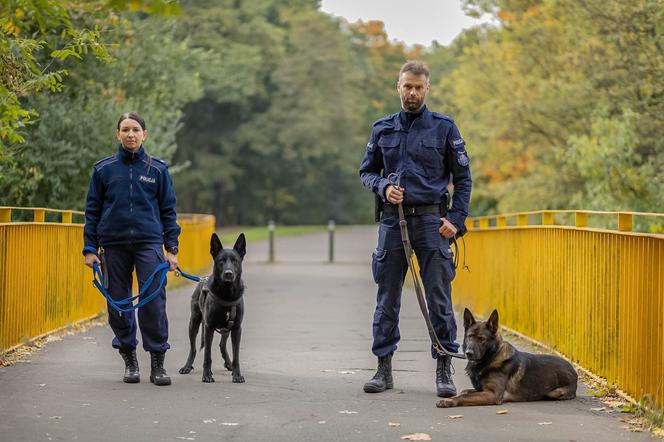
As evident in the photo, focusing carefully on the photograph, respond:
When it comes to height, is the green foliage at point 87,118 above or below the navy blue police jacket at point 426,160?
above

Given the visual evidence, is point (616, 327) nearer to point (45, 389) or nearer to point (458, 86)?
point (45, 389)

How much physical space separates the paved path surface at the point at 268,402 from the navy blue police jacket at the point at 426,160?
1344 millimetres

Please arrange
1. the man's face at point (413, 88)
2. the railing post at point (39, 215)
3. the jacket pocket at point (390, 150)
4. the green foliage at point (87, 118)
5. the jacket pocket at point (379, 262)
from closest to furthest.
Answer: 1. the man's face at point (413, 88)
2. the jacket pocket at point (390, 150)
3. the jacket pocket at point (379, 262)
4. the railing post at point (39, 215)
5. the green foliage at point (87, 118)

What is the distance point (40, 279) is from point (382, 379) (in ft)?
14.0

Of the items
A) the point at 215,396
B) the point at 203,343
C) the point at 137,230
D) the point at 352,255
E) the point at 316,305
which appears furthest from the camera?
the point at 352,255

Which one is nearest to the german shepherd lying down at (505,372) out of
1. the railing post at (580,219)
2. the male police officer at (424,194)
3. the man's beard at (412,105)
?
the male police officer at (424,194)

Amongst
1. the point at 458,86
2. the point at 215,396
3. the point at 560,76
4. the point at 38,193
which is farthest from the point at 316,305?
the point at 458,86

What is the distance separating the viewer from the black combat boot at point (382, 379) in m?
8.37

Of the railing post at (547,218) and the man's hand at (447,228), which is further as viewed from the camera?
the railing post at (547,218)

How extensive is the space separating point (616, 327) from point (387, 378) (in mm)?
1605

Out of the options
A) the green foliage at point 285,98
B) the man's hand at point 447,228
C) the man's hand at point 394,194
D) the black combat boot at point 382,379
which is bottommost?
the black combat boot at point 382,379

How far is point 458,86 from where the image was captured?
127 ft

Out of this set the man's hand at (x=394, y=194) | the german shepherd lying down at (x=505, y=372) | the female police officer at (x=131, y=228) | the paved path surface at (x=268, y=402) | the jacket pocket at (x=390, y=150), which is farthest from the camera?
the female police officer at (x=131, y=228)

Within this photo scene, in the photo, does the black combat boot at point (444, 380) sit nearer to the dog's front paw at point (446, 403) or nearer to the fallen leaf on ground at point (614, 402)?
the dog's front paw at point (446, 403)
